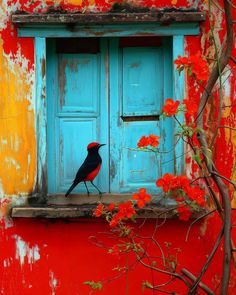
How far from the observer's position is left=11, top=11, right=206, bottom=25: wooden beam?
5.51 meters

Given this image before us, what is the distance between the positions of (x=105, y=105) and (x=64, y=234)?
3.46 feet

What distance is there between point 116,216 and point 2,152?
134cm

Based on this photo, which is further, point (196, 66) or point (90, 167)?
point (90, 167)

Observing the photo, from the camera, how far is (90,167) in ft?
18.5

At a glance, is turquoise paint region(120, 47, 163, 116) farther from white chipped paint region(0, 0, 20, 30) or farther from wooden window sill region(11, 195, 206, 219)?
white chipped paint region(0, 0, 20, 30)

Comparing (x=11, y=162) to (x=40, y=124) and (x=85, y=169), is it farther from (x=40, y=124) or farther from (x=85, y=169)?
(x=85, y=169)

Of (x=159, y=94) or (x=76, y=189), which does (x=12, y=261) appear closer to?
(x=76, y=189)

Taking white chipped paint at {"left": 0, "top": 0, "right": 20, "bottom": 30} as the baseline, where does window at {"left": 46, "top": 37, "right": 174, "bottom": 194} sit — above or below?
below

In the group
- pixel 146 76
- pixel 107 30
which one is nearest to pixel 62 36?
pixel 107 30

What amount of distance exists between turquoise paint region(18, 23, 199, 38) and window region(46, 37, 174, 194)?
0.19 m

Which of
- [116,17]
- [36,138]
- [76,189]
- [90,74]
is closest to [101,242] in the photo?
[76,189]

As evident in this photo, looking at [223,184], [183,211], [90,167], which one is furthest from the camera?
[90,167]

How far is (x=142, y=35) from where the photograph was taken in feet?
18.5

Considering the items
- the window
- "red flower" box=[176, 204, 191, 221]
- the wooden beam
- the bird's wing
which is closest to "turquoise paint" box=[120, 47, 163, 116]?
the window
